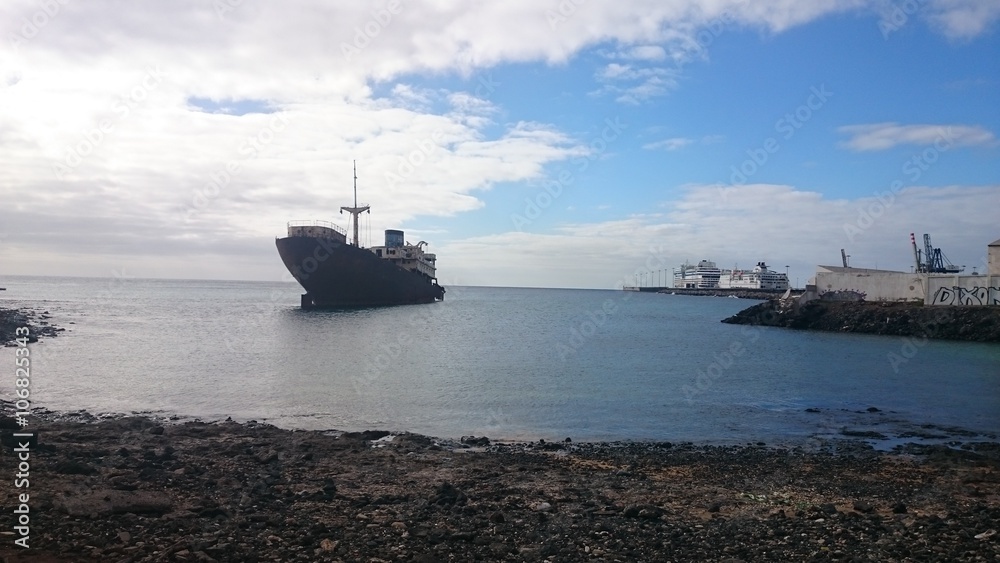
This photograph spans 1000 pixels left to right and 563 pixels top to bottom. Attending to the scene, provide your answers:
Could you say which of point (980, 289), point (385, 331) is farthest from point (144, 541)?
point (980, 289)

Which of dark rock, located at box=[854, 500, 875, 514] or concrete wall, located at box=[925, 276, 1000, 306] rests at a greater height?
concrete wall, located at box=[925, 276, 1000, 306]

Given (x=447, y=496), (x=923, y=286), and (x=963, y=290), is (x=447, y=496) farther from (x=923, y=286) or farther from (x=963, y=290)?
(x=923, y=286)

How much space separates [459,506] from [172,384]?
18548 mm

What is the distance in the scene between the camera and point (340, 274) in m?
73.9

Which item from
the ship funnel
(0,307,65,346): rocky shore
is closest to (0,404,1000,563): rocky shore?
(0,307,65,346): rocky shore

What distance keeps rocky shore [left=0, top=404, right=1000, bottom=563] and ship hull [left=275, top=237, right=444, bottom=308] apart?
55.0 metres

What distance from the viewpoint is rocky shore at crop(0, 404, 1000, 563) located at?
7.84 m

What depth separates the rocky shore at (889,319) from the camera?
47312 millimetres

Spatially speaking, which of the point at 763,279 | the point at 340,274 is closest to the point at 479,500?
the point at 340,274

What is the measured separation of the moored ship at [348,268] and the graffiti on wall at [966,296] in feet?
179

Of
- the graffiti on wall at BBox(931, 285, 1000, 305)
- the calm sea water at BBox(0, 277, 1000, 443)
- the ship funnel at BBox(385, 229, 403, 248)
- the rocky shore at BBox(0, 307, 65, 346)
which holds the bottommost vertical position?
the calm sea water at BBox(0, 277, 1000, 443)

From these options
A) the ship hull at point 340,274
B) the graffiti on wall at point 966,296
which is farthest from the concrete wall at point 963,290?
the ship hull at point 340,274

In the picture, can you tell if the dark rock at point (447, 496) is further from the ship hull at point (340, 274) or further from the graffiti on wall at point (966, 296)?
the ship hull at point (340, 274)

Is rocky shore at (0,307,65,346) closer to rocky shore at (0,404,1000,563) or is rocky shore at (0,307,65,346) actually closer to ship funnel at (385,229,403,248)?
rocky shore at (0,404,1000,563)
